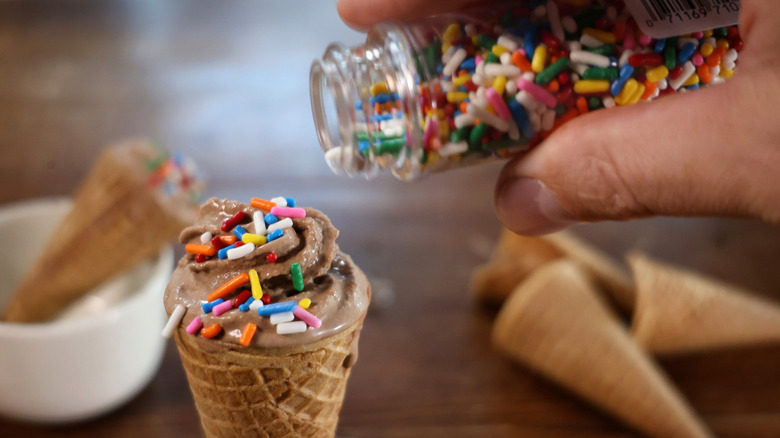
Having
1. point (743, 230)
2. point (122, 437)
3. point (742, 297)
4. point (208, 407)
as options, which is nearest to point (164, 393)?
point (122, 437)

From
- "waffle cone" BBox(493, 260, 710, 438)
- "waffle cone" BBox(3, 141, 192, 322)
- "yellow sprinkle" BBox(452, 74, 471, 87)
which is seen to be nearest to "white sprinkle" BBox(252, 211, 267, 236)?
"yellow sprinkle" BBox(452, 74, 471, 87)

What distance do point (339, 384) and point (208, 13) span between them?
6.30 ft

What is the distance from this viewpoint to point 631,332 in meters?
1.14

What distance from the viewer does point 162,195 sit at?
99cm

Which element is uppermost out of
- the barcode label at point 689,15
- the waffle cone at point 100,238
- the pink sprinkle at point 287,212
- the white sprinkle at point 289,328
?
the barcode label at point 689,15

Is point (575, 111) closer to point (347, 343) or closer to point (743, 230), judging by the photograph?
point (347, 343)

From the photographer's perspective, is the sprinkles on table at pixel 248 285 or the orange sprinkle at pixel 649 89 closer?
the sprinkles on table at pixel 248 285

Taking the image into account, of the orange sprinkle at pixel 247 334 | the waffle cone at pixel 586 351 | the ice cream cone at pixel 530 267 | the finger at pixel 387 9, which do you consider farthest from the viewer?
the ice cream cone at pixel 530 267

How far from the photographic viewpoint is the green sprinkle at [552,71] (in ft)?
2.06

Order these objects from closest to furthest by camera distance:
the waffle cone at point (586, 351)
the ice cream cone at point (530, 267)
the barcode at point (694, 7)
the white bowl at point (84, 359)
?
the barcode at point (694, 7) → the white bowl at point (84, 359) → the waffle cone at point (586, 351) → the ice cream cone at point (530, 267)

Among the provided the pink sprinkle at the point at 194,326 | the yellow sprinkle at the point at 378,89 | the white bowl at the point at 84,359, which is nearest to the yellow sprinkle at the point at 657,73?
the yellow sprinkle at the point at 378,89

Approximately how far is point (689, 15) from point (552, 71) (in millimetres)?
126

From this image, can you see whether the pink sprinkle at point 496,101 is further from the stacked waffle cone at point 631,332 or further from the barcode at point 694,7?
the stacked waffle cone at point 631,332

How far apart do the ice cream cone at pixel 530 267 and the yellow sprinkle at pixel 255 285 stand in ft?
2.38
